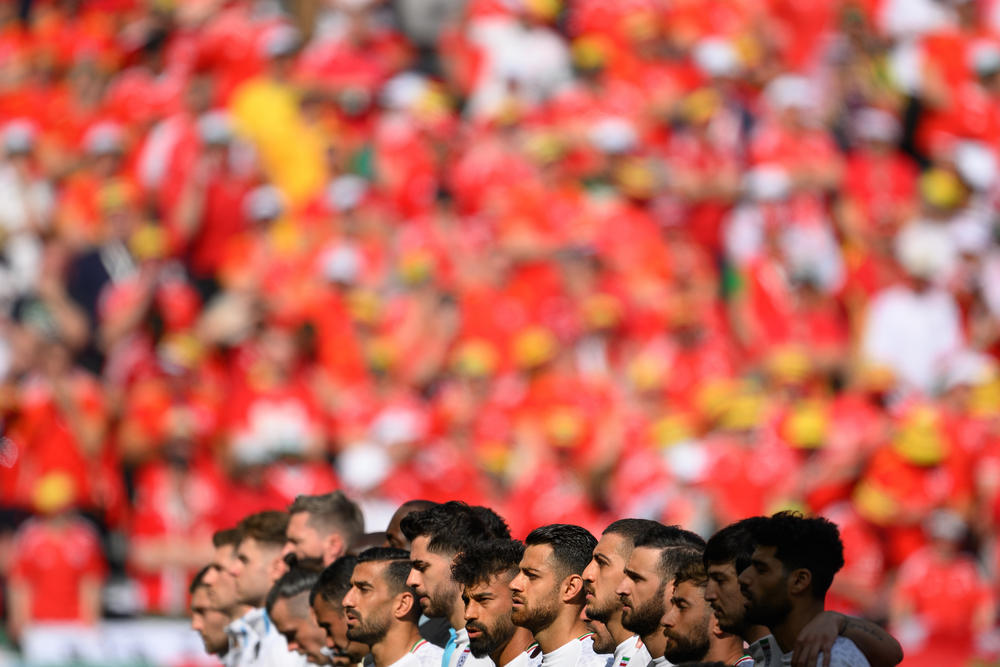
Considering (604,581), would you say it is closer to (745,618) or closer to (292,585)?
(745,618)

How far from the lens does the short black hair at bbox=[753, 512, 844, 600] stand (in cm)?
275

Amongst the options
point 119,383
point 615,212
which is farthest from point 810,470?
point 119,383

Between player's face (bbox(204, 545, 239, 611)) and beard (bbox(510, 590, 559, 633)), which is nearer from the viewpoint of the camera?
beard (bbox(510, 590, 559, 633))

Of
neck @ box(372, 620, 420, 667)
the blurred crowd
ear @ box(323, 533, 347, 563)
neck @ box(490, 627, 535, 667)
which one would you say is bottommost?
neck @ box(490, 627, 535, 667)

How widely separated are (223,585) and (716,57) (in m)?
6.89

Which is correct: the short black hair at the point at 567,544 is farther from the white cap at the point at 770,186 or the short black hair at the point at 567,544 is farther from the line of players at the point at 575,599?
the white cap at the point at 770,186

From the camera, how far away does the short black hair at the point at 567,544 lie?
3.26 meters

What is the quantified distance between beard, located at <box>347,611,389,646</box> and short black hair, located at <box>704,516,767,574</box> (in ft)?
3.71

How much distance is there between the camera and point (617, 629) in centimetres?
320

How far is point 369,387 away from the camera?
977cm

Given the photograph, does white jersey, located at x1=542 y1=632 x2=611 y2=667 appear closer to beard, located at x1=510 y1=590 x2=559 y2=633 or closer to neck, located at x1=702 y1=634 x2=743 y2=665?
beard, located at x1=510 y1=590 x2=559 y2=633

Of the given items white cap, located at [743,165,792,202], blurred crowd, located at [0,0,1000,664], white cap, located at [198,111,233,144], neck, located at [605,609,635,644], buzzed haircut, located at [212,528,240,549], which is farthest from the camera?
white cap, located at [198,111,233,144]

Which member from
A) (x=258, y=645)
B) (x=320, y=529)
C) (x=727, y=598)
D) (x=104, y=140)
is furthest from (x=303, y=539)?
(x=104, y=140)

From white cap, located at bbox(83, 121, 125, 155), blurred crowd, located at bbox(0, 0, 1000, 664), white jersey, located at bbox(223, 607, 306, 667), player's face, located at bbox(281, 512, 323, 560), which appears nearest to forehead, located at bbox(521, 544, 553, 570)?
player's face, located at bbox(281, 512, 323, 560)
